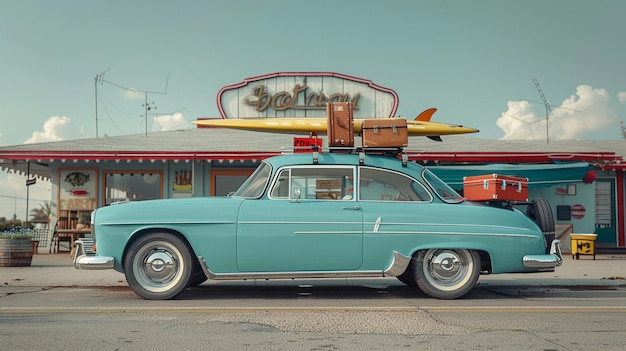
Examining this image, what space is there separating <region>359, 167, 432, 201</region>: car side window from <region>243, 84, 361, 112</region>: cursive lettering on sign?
13.1m

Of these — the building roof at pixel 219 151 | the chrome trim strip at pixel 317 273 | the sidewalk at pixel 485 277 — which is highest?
the building roof at pixel 219 151

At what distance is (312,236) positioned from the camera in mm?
7281

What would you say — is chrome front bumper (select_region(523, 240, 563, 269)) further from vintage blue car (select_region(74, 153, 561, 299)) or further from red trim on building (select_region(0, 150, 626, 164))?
red trim on building (select_region(0, 150, 626, 164))

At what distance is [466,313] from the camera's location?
6426mm

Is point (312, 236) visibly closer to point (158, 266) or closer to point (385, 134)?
point (385, 134)

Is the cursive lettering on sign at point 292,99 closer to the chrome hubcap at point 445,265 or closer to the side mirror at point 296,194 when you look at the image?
the side mirror at point 296,194

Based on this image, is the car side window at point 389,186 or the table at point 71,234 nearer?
the car side window at point 389,186

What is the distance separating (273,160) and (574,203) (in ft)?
41.6

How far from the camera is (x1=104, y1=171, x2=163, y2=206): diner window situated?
17.5 metres

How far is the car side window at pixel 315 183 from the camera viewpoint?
749 cm

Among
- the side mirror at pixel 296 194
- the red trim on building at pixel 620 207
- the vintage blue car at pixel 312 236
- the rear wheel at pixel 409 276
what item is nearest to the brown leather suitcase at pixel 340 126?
the vintage blue car at pixel 312 236

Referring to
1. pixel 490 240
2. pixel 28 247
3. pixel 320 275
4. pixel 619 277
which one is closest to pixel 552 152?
pixel 619 277

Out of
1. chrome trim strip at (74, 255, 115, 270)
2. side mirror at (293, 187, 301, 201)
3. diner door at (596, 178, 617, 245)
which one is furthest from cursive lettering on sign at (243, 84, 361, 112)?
chrome trim strip at (74, 255, 115, 270)

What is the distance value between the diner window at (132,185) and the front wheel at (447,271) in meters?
11.4
